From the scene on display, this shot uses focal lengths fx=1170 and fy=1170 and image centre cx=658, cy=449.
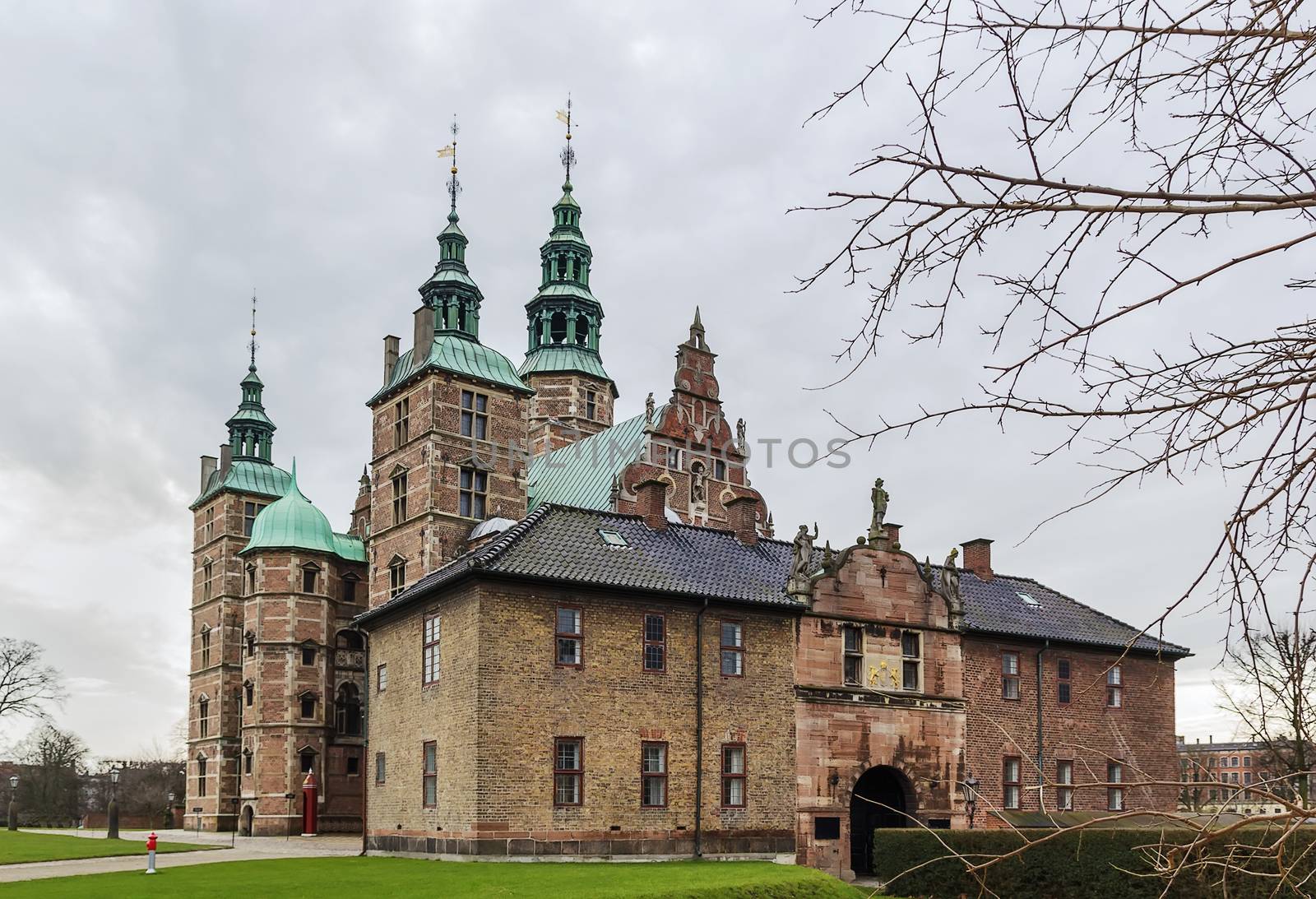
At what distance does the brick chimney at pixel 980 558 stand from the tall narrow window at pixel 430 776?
20.5 m

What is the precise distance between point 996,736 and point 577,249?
45645 mm

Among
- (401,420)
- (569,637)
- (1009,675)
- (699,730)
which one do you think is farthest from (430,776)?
(401,420)

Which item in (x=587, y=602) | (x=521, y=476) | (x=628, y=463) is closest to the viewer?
(x=587, y=602)

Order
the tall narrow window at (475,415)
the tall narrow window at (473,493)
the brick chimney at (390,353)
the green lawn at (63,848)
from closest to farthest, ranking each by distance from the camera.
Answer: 1. the green lawn at (63,848)
2. the tall narrow window at (473,493)
3. the tall narrow window at (475,415)
4. the brick chimney at (390,353)

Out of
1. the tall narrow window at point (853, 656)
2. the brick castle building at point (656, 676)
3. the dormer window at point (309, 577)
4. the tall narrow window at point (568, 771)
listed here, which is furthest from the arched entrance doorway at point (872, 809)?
the dormer window at point (309, 577)

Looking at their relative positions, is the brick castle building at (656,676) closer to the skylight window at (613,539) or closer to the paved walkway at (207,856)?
the skylight window at (613,539)

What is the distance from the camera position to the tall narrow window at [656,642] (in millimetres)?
29875

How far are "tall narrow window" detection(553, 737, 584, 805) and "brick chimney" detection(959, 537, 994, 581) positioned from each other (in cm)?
1843

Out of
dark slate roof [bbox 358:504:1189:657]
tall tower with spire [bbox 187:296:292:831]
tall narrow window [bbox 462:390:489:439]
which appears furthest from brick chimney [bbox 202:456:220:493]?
dark slate roof [bbox 358:504:1189:657]

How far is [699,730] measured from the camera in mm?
30078

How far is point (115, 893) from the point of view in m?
20.6

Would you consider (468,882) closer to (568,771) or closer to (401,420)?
(568,771)

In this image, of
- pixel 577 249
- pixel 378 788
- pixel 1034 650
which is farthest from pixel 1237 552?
pixel 577 249

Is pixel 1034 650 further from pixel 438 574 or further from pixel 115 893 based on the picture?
pixel 115 893
